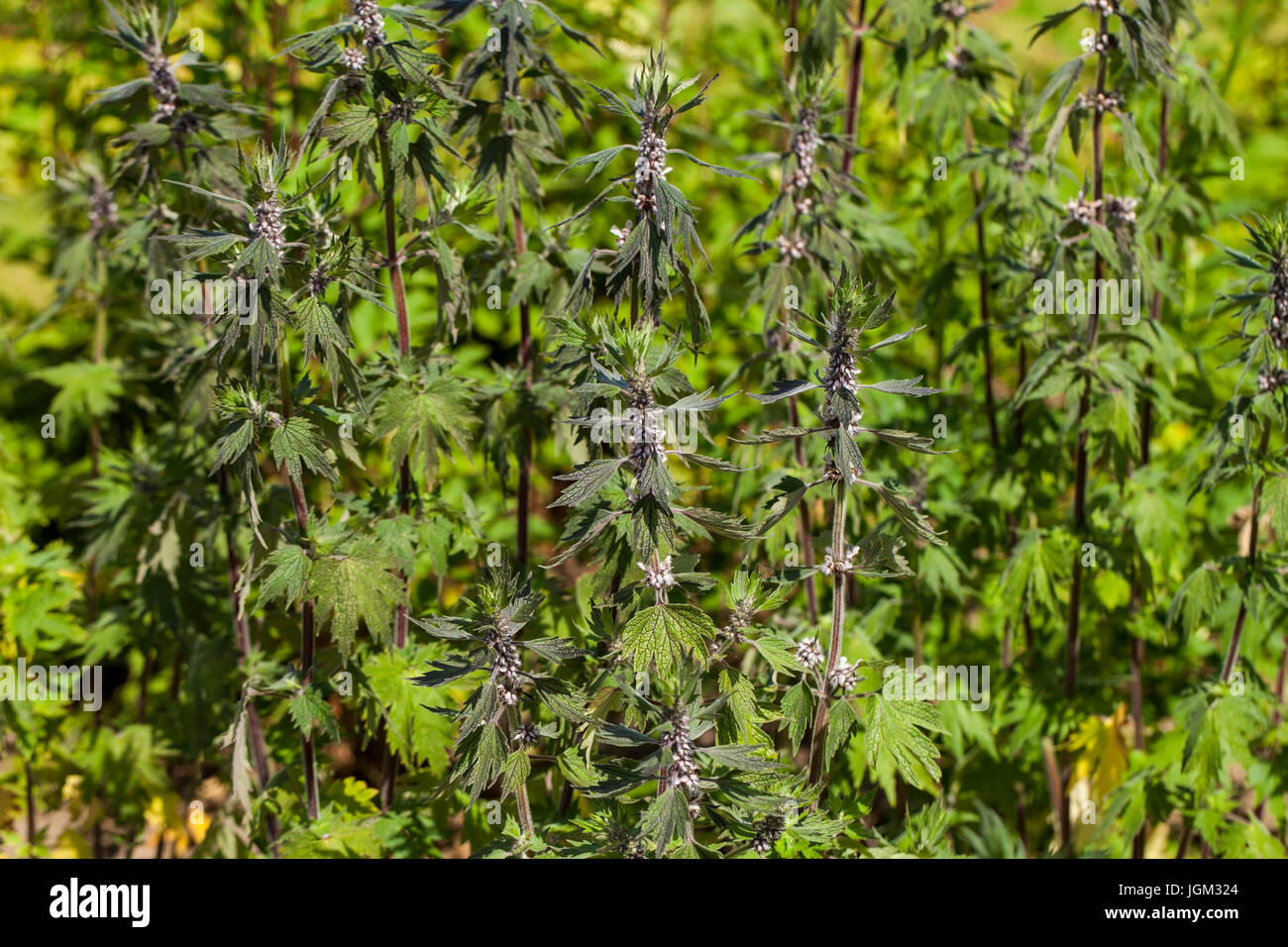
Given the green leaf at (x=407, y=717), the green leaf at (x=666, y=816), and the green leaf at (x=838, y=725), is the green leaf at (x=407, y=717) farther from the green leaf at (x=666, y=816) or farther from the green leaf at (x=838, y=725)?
the green leaf at (x=838, y=725)

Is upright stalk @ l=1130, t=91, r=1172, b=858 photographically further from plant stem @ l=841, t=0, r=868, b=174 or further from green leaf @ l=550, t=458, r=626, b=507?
green leaf @ l=550, t=458, r=626, b=507

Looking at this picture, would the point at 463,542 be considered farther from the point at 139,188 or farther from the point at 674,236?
the point at 139,188

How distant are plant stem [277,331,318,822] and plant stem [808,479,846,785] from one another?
1471 mm

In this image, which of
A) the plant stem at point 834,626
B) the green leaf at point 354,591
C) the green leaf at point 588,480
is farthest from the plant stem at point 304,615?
the plant stem at point 834,626

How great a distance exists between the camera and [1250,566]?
12.2 feet

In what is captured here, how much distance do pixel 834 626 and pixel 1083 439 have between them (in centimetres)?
153

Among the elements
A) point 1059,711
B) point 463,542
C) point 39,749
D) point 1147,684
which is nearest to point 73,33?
point 39,749

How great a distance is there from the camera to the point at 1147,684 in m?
5.02

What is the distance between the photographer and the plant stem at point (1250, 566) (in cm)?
360

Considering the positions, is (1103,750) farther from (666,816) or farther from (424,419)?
(424,419)

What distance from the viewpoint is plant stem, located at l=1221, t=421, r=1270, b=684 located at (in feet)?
11.8

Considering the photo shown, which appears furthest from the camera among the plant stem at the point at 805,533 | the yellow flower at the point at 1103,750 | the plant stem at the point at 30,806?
the yellow flower at the point at 1103,750

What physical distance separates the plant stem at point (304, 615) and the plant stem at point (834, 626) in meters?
1.47

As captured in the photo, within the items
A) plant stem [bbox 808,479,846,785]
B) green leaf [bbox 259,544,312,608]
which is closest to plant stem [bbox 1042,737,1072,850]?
plant stem [bbox 808,479,846,785]
